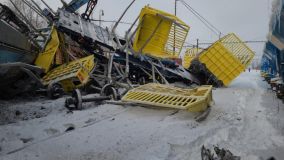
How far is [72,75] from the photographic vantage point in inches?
251

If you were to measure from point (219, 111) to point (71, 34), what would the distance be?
15.2 feet

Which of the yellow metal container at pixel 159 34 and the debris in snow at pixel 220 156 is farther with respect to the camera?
the yellow metal container at pixel 159 34

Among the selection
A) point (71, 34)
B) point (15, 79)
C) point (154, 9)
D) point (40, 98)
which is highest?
point (154, 9)

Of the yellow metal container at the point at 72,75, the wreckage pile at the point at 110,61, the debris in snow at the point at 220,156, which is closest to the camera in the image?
the debris in snow at the point at 220,156

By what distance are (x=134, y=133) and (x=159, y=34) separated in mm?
6495

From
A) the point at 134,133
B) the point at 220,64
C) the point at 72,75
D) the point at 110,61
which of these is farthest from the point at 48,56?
the point at 220,64

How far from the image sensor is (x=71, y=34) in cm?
771

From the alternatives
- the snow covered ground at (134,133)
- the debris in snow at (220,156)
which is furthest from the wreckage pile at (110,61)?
the debris in snow at (220,156)

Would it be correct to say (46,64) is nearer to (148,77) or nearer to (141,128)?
(148,77)

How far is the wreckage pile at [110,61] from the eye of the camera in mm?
5051

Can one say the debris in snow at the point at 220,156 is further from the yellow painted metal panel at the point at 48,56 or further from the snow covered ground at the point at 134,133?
the yellow painted metal panel at the point at 48,56

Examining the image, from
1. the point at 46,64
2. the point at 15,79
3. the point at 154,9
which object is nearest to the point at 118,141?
the point at 15,79

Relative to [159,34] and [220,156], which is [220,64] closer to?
[159,34]

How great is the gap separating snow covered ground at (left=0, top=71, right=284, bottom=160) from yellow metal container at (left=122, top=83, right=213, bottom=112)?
127 mm
